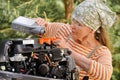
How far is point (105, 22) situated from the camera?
5.65 ft

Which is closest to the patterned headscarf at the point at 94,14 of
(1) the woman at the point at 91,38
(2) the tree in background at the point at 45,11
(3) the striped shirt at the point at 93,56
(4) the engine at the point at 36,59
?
(1) the woman at the point at 91,38

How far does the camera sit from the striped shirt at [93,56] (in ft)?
5.41

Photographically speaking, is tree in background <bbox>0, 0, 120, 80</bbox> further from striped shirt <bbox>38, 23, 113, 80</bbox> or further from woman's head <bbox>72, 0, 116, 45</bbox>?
woman's head <bbox>72, 0, 116, 45</bbox>

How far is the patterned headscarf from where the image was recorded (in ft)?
5.59

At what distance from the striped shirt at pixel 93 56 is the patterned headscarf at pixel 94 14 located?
0.38 ft

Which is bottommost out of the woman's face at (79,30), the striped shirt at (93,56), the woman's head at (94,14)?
the striped shirt at (93,56)

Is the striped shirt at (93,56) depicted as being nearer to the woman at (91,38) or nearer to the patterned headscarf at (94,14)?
the woman at (91,38)

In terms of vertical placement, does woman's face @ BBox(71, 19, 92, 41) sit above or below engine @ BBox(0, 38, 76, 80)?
above

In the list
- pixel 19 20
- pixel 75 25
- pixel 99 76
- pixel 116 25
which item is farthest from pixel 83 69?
pixel 116 25

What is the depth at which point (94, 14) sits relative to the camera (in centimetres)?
172

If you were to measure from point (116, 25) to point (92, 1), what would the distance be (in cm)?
142

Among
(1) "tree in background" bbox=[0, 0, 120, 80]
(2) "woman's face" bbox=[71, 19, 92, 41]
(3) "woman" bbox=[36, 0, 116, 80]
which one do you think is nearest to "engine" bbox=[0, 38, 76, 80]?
(3) "woman" bbox=[36, 0, 116, 80]

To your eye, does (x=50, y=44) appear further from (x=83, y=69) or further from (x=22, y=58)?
(x=83, y=69)

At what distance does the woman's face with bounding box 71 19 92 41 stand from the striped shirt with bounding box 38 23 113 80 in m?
0.05
